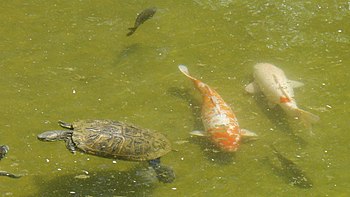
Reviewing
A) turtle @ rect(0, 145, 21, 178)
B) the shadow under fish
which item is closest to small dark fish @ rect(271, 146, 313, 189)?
the shadow under fish

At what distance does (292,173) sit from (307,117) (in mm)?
883

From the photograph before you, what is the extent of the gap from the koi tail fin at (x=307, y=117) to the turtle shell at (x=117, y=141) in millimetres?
1721

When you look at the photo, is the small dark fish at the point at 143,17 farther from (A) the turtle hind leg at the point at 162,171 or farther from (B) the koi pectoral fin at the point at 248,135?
(A) the turtle hind leg at the point at 162,171

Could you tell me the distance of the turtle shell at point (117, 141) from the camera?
22.1 feet

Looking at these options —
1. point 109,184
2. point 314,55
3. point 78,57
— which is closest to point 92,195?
point 109,184

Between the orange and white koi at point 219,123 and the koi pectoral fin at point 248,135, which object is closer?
the orange and white koi at point 219,123

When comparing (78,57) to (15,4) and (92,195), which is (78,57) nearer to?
(15,4)

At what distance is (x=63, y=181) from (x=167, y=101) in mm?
1850

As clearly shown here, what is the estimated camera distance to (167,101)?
827cm

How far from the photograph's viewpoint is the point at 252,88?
850 cm

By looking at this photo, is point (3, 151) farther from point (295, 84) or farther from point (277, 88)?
point (295, 84)

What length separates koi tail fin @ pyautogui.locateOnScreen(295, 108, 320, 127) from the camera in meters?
7.79

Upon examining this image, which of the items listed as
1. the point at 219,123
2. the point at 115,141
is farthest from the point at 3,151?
the point at 219,123

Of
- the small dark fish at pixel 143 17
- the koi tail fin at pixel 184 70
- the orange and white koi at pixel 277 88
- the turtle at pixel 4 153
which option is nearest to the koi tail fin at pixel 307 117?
the orange and white koi at pixel 277 88
